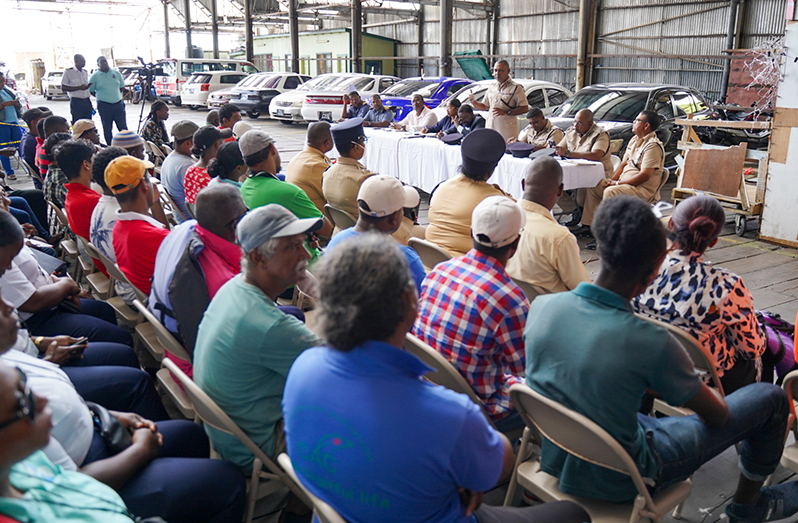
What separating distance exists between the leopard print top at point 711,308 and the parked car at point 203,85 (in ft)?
65.3

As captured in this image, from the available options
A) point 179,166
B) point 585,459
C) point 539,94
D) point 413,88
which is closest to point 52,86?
point 413,88

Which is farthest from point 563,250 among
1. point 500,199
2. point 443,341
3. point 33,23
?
point 33,23

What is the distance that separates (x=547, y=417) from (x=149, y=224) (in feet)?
7.40

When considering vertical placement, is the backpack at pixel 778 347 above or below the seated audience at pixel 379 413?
below

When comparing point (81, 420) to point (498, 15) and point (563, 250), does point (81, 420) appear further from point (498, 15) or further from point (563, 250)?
point (498, 15)

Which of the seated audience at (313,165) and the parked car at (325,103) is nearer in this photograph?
the seated audience at (313,165)

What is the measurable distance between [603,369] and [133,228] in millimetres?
2375

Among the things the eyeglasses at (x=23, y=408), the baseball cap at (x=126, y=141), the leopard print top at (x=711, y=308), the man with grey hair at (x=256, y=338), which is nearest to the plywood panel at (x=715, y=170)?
the leopard print top at (x=711, y=308)

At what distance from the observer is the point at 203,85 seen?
2009 cm

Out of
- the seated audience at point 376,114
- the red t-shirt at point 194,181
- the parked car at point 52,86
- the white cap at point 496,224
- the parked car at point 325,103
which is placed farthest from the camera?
the parked car at point 52,86

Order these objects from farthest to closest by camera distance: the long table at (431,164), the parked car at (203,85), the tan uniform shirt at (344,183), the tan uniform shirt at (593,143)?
the parked car at (203,85) → the tan uniform shirt at (593,143) → the long table at (431,164) → the tan uniform shirt at (344,183)

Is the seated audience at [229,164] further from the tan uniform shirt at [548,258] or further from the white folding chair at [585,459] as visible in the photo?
the white folding chair at [585,459]

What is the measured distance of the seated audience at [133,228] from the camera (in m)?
3.04

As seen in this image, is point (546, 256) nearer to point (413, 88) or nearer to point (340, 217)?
point (340, 217)
